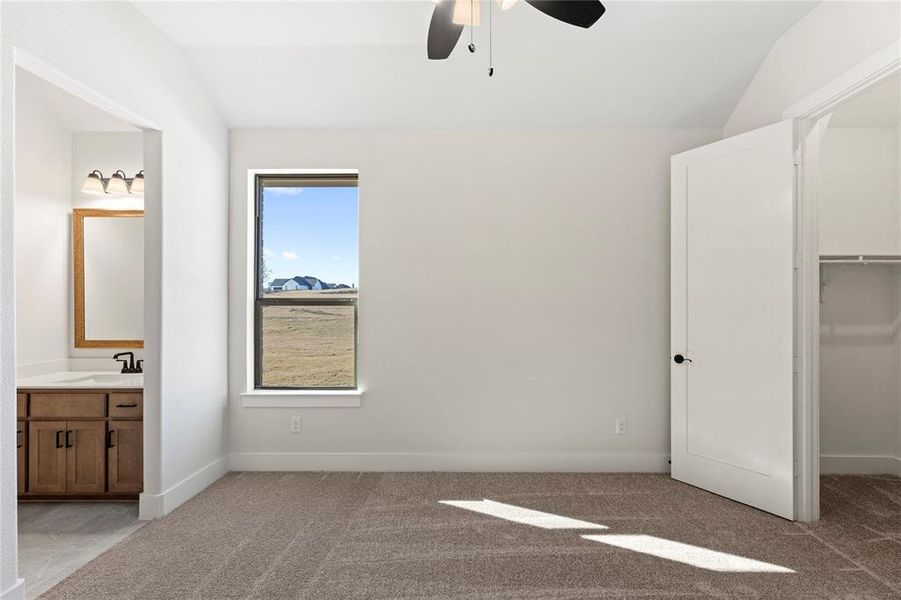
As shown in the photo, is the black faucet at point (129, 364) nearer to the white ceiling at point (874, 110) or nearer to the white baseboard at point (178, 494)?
the white baseboard at point (178, 494)

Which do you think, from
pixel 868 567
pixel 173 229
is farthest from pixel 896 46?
pixel 173 229

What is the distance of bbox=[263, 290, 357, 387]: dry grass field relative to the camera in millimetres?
4180

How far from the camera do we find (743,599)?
2.19m

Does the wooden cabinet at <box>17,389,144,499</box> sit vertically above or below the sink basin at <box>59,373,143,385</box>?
below

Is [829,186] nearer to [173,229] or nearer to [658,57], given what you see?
[658,57]

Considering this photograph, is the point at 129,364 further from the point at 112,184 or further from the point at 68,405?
the point at 112,184

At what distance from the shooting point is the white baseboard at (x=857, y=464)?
3.91m

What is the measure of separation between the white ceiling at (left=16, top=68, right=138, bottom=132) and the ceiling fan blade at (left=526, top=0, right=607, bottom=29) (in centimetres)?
301

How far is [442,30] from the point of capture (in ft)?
7.58

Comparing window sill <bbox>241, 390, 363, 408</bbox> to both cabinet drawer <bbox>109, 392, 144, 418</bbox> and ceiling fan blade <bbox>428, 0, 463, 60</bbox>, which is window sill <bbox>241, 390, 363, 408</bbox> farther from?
ceiling fan blade <bbox>428, 0, 463, 60</bbox>

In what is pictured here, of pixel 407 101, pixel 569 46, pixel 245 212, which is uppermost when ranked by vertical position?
pixel 569 46

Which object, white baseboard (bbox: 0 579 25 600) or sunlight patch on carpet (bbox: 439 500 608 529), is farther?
sunlight patch on carpet (bbox: 439 500 608 529)

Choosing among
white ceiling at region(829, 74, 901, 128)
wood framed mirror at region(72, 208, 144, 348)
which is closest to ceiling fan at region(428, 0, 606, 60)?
white ceiling at region(829, 74, 901, 128)

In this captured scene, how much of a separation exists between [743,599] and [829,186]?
3.27m
